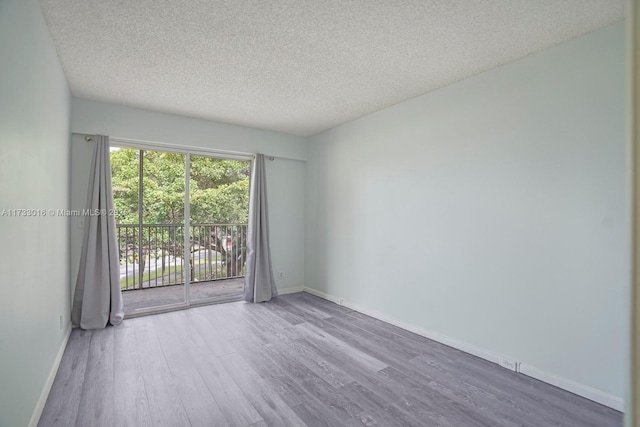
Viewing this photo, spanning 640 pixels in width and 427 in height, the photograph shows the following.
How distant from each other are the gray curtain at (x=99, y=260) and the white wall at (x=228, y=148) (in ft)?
0.53

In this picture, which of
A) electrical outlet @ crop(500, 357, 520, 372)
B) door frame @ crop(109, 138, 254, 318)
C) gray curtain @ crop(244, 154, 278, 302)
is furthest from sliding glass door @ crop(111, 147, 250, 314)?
electrical outlet @ crop(500, 357, 520, 372)

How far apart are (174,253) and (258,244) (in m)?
1.62

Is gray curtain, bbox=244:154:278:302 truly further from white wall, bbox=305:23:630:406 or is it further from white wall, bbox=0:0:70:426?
white wall, bbox=0:0:70:426

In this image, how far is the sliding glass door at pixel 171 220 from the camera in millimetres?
4586

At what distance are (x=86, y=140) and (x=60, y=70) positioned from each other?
3.50 ft

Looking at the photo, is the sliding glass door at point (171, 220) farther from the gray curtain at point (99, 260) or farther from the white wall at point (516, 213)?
the white wall at point (516, 213)

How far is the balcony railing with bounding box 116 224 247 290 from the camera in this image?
15.8ft

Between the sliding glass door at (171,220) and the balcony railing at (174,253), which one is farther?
the balcony railing at (174,253)

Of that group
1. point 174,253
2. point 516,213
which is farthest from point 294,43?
point 174,253

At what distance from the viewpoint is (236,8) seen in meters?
1.90

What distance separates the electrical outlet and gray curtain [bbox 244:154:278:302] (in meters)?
3.01

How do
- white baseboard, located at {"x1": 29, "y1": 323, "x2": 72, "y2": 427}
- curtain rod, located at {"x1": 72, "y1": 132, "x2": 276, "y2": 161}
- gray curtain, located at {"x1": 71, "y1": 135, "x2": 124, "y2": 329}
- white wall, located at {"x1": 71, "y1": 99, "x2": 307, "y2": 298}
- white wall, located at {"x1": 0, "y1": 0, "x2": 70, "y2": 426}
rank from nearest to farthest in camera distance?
white wall, located at {"x1": 0, "y1": 0, "x2": 70, "y2": 426} < white baseboard, located at {"x1": 29, "y1": 323, "x2": 72, "y2": 427} < gray curtain, located at {"x1": 71, "y1": 135, "x2": 124, "y2": 329} < white wall, located at {"x1": 71, "y1": 99, "x2": 307, "y2": 298} < curtain rod, located at {"x1": 72, "y1": 132, "x2": 276, "y2": 161}

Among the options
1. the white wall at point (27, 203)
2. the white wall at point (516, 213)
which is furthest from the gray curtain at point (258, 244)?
the white wall at point (27, 203)

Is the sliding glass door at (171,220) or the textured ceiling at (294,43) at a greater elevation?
the textured ceiling at (294,43)
